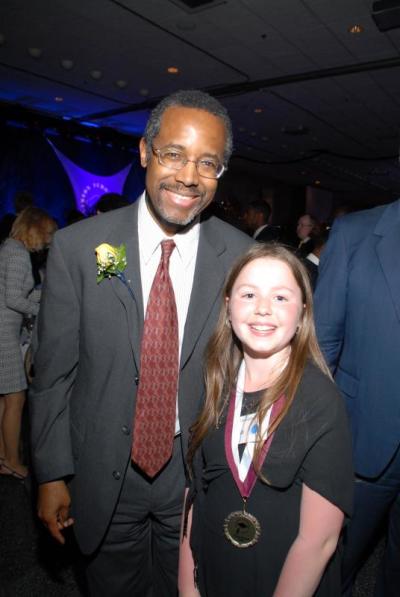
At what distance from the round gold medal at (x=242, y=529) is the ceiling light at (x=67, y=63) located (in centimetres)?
684

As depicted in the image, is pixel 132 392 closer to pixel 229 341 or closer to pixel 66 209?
pixel 229 341

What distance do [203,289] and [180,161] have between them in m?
0.42

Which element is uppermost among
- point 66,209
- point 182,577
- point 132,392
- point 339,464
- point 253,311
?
point 66,209

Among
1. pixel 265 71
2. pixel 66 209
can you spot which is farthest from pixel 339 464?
pixel 66 209

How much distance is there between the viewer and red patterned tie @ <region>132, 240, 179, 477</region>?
141 cm

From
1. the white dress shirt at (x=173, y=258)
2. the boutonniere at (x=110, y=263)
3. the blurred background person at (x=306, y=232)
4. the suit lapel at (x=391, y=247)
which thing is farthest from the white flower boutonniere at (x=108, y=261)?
the blurred background person at (x=306, y=232)

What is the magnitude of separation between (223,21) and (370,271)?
4542mm

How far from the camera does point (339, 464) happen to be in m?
1.14

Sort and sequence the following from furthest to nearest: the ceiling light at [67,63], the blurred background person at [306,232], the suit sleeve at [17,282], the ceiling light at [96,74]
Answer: the ceiling light at [96,74] < the ceiling light at [67,63] < the blurred background person at [306,232] < the suit sleeve at [17,282]

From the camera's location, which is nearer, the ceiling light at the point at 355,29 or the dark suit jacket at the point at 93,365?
the dark suit jacket at the point at 93,365

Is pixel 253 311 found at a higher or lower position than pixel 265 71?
lower

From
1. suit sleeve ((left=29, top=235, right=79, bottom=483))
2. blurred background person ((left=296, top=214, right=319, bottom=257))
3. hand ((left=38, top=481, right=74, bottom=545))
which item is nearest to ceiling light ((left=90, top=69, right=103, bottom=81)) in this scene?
blurred background person ((left=296, top=214, right=319, bottom=257))

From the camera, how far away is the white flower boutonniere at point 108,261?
1.37 meters

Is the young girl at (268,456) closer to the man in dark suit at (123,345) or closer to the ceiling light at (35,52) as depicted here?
the man in dark suit at (123,345)
